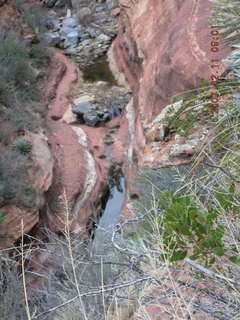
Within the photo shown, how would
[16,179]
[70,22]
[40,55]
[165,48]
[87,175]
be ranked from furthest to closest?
[70,22]
[40,55]
[87,175]
[165,48]
[16,179]

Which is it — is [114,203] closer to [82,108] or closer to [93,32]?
[82,108]

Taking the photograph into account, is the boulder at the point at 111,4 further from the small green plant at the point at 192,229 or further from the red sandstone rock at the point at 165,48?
the small green plant at the point at 192,229

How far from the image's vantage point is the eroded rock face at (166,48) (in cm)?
755

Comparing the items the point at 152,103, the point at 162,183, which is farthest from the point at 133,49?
the point at 162,183

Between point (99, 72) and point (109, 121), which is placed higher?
point (99, 72)

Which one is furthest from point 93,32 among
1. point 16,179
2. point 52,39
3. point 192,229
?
point 192,229

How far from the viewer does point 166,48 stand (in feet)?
29.4

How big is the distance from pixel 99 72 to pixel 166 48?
7444 millimetres

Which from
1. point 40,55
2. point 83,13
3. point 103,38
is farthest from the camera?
point 83,13

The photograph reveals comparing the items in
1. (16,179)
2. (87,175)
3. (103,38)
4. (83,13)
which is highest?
(83,13)

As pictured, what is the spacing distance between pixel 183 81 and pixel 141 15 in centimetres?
540

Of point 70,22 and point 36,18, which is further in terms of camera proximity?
point 70,22

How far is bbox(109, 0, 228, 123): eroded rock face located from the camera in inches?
297

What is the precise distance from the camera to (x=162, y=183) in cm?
590
